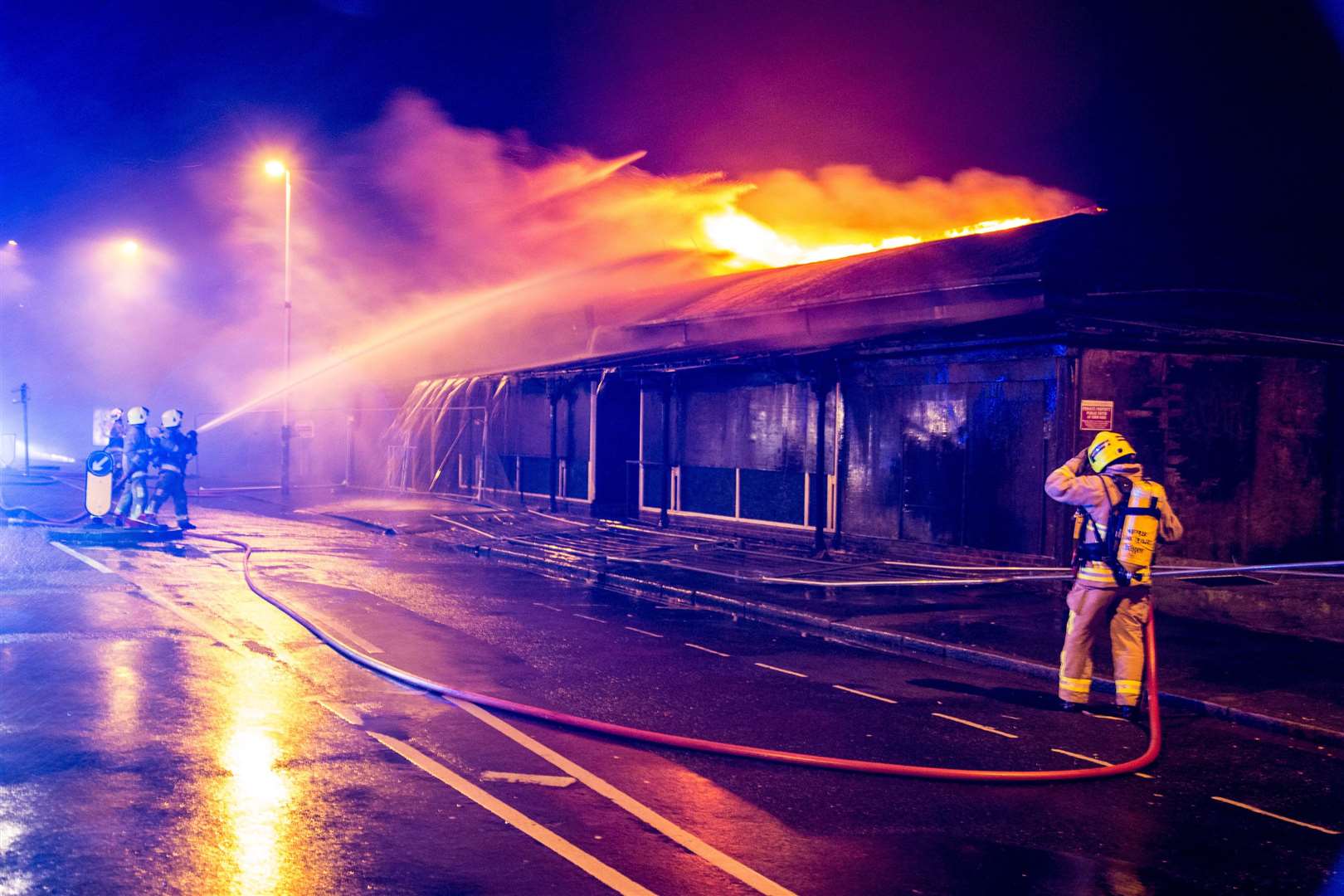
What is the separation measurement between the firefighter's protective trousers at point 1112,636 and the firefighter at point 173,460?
1618 cm

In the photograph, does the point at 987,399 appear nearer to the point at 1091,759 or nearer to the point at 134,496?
the point at 1091,759

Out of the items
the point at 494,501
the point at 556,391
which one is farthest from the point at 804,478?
the point at 494,501

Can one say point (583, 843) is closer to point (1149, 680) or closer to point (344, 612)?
point (1149, 680)

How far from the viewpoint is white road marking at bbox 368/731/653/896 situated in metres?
4.62

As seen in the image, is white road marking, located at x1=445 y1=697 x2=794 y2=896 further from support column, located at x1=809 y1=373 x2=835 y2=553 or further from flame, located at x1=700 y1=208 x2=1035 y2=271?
flame, located at x1=700 y1=208 x2=1035 y2=271

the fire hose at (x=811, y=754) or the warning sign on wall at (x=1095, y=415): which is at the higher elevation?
the warning sign on wall at (x=1095, y=415)

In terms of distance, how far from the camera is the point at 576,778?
20.0 feet

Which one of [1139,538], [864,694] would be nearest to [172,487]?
[864,694]

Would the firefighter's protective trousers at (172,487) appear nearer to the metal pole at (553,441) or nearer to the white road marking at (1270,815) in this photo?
the metal pole at (553,441)

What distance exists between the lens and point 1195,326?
14.6 m

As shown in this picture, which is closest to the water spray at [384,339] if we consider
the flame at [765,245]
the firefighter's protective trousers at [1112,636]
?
the flame at [765,245]

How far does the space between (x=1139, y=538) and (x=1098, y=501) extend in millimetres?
402

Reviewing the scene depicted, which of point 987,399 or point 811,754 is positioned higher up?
point 987,399

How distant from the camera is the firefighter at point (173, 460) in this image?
63.4 ft
